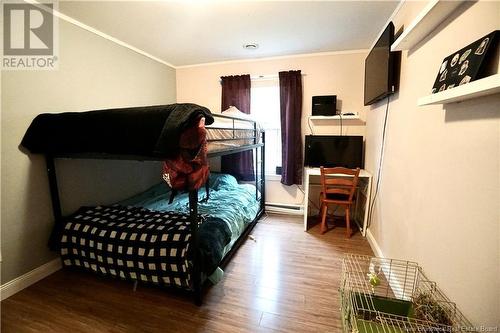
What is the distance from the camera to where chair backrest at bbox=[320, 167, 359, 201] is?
8.64 ft

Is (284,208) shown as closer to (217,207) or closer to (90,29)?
(217,207)

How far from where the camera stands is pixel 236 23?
7.42 feet

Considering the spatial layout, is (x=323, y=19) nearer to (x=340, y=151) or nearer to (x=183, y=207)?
(x=340, y=151)

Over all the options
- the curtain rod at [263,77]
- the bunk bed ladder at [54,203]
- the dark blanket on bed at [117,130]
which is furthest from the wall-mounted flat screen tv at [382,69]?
the bunk bed ladder at [54,203]

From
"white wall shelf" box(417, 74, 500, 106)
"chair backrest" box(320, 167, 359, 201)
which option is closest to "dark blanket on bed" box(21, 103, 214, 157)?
"white wall shelf" box(417, 74, 500, 106)

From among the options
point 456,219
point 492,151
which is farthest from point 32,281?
point 492,151

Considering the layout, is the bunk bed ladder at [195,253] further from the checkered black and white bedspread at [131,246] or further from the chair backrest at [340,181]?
the chair backrest at [340,181]

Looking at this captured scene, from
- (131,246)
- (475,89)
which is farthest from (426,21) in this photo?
(131,246)

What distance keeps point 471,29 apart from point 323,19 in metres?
1.42

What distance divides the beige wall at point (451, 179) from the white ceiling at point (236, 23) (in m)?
0.51

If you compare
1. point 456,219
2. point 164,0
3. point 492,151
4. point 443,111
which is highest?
point 164,0

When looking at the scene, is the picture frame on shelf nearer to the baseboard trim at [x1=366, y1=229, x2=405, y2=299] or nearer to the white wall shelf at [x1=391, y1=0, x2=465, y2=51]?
the white wall shelf at [x1=391, y1=0, x2=465, y2=51]

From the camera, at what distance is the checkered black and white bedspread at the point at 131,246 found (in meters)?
1.65

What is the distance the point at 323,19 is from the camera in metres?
2.20
